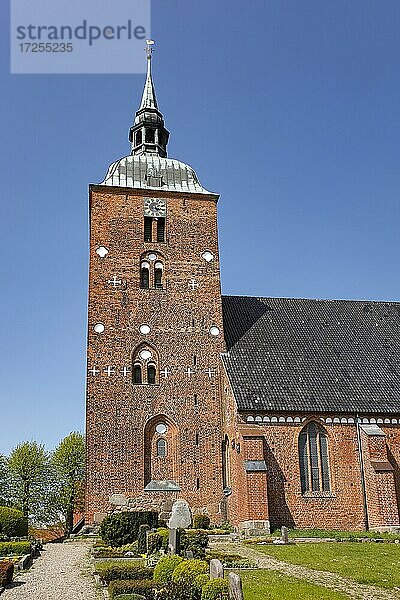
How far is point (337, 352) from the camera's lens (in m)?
30.6

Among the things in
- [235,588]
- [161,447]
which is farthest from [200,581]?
[161,447]

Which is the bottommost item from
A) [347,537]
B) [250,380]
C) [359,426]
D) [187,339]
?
[347,537]

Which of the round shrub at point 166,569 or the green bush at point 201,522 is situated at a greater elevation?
the round shrub at point 166,569

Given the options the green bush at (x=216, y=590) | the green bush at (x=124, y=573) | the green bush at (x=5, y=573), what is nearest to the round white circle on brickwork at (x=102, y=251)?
the green bush at (x=5, y=573)

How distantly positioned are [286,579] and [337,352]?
1757 centimetres

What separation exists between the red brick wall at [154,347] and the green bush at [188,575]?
52.3 ft

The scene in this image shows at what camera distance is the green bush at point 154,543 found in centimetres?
1779

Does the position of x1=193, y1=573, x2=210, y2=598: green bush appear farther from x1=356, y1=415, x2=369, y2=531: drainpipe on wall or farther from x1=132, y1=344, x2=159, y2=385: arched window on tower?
x1=132, y1=344, x2=159, y2=385: arched window on tower

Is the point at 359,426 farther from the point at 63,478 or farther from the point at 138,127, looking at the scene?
the point at 63,478

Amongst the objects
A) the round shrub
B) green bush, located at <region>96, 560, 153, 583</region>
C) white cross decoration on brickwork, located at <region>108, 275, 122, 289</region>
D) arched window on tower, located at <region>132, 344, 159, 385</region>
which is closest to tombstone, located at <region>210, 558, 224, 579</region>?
the round shrub

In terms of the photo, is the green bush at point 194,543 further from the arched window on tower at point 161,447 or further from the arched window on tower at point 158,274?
the arched window on tower at point 158,274

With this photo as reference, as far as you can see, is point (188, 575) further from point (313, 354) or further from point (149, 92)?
point (149, 92)

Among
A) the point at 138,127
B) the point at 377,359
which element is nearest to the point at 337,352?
the point at 377,359

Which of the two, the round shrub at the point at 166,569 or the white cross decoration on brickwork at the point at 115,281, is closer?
the round shrub at the point at 166,569
